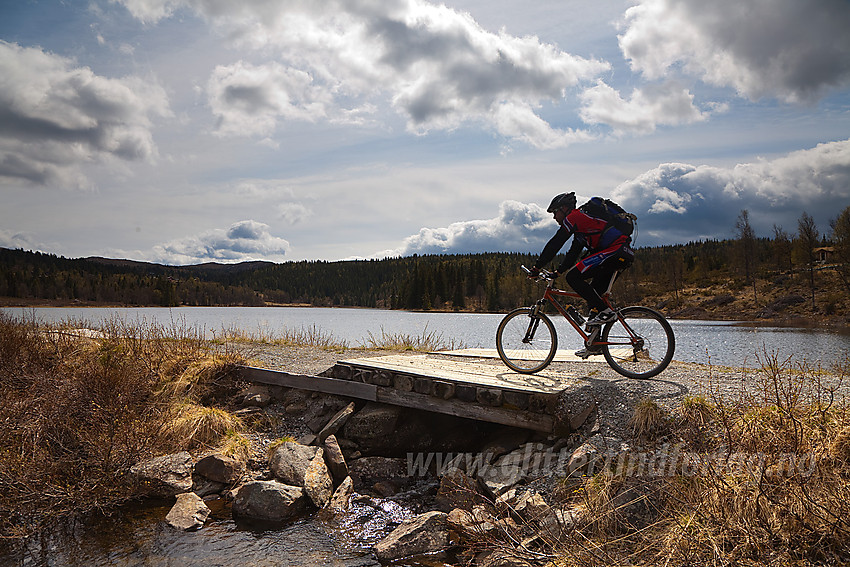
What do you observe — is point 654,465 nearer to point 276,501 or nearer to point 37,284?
point 276,501

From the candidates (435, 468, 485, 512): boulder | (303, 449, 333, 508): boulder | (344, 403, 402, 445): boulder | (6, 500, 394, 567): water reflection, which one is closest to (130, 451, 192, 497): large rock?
(6, 500, 394, 567): water reflection

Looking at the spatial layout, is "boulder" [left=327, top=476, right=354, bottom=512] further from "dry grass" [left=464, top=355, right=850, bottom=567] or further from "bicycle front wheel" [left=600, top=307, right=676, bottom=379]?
"bicycle front wheel" [left=600, top=307, right=676, bottom=379]

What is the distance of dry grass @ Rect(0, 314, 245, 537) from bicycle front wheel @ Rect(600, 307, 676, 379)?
6.09 meters

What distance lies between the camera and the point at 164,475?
685 cm

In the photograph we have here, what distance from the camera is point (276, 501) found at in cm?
629

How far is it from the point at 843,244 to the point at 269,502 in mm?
53498

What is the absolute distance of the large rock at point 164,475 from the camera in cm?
675

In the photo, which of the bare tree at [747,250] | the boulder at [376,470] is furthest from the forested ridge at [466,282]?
the boulder at [376,470]

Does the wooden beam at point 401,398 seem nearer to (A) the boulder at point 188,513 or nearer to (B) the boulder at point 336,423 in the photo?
(B) the boulder at point 336,423

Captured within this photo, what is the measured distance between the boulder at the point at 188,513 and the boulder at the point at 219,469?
1.76 ft

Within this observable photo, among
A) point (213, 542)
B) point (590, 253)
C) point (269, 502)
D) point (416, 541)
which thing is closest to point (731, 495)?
point (416, 541)

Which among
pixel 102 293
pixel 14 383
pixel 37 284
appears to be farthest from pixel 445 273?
pixel 14 383

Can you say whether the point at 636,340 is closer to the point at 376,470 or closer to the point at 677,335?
the point at 376,470

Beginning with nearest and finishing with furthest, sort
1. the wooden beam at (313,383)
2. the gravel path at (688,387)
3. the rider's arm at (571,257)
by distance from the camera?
the gravel path at (688,387) → the rider's arm at (571,257) → the wooden beam at (313,383)
